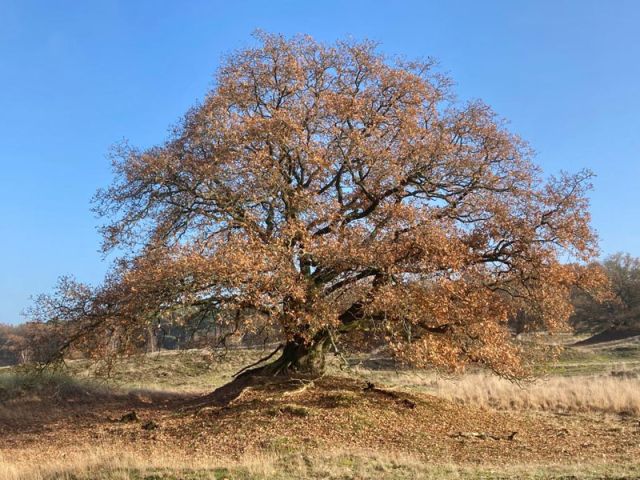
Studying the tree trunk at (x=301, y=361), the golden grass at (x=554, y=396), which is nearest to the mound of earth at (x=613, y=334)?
the golden grass at (x=554, y=396)

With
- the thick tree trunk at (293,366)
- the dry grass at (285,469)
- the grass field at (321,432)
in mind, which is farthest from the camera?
the thick tree trunk at (293,366)

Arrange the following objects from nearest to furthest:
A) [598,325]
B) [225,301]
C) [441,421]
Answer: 1. [225,301]
2. [441,421]
3. [598,325]

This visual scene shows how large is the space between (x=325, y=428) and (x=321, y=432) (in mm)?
335

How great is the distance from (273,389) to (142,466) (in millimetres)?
7876

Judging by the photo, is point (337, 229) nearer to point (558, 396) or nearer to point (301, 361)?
point (301, 361)

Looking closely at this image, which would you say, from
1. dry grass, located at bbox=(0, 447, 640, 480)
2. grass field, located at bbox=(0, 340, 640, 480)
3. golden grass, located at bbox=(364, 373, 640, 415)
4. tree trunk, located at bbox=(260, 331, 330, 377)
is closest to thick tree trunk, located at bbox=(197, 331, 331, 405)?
tree trunk, located at bbox=(260, 331, 330, 377)

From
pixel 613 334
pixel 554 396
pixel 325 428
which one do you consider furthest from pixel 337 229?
pixel 613 334

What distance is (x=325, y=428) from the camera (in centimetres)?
1362

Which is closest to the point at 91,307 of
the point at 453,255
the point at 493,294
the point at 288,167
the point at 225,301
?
the point at 225,301

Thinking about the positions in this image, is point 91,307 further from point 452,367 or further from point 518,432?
Answer: point 518,432

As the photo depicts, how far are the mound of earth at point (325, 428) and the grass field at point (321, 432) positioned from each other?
0.14 ft

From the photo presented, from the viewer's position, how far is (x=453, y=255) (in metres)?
14.3

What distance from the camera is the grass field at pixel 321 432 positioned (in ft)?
31.8

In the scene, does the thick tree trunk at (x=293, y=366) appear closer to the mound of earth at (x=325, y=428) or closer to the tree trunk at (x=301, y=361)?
the tree trunk at (x=301, y=361)
